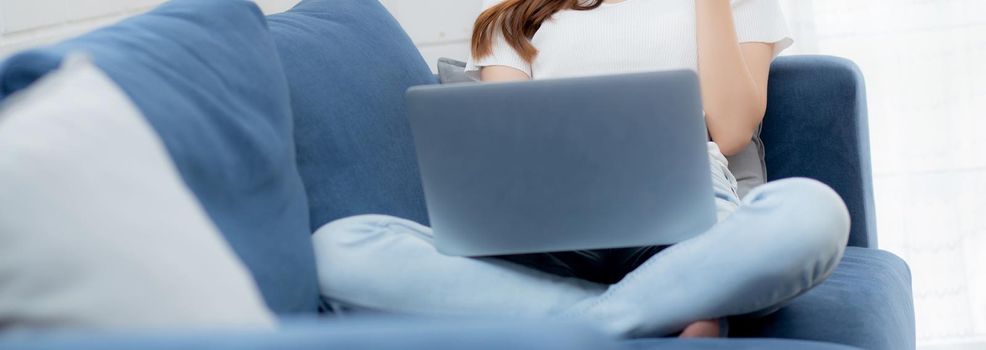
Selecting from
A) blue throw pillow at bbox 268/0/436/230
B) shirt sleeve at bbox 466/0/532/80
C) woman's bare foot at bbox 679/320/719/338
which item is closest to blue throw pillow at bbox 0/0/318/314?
blue throw pillow at bbox 268/0/436/230

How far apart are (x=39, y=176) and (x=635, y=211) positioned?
68 centimetres

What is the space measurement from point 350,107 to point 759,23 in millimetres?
785

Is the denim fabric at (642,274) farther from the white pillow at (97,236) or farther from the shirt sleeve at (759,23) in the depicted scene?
the shirt sleeve at (759,23)

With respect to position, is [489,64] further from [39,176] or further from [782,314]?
[39,176]

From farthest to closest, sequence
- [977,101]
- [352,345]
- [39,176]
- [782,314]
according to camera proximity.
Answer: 1. [977,101]
2. [782,314]
3. [39,176]
4. [352,345]

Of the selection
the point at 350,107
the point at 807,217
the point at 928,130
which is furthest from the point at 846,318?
the point at 928,130

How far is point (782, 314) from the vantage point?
1418 millimetres

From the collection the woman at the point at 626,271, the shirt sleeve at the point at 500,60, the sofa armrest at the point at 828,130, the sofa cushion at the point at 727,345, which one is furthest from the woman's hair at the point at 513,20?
the sofa cushion at the point at 727,345

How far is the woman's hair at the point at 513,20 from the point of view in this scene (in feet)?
7.13

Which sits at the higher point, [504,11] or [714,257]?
[504,11]

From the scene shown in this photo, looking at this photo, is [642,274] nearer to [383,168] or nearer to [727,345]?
[727,345]

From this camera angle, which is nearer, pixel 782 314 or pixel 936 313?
pixel 782 314

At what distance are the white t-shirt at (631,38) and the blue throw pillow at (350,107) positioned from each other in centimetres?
28

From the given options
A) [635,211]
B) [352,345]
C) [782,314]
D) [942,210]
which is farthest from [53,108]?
[942,210]
